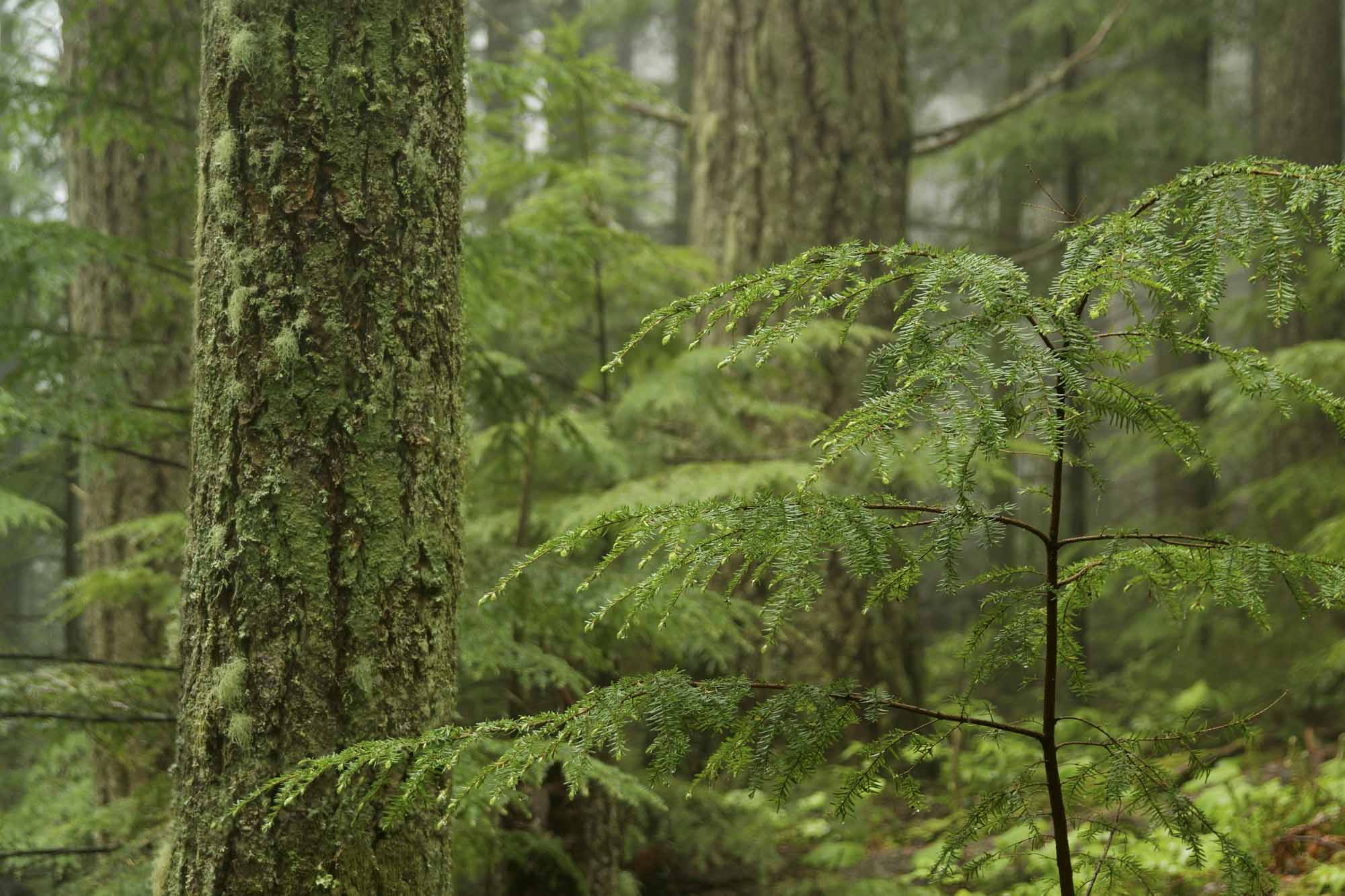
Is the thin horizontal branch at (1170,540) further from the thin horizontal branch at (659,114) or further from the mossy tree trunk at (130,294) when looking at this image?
the thin horizontal branch at (659,114)

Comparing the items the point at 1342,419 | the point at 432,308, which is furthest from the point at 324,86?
the point at 1342,419

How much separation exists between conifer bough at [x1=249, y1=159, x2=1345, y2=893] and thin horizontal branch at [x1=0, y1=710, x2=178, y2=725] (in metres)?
1.85

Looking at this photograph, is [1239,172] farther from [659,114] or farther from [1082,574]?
[659,114]

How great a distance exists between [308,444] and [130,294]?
433cm

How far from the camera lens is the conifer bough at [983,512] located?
4.66 ft

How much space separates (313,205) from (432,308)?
0.32 meters

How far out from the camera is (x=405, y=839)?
209 centimetres

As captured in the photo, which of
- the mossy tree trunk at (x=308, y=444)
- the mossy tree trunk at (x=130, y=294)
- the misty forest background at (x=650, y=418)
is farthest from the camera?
the mossy tree trunk at (x=130, y=294)

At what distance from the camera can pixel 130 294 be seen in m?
5.59

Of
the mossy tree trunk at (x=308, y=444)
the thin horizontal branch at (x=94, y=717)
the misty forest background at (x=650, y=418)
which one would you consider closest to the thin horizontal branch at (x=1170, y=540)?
the misty forest background at (x=650, y=418)

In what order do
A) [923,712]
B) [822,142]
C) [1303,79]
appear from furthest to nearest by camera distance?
[1303,79] → [822,142] → [923,712]

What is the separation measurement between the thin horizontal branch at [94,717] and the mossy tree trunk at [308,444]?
4.17ft

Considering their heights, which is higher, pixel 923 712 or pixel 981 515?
pixel 981 515

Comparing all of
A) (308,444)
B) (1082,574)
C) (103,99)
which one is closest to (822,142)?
(103,99)
